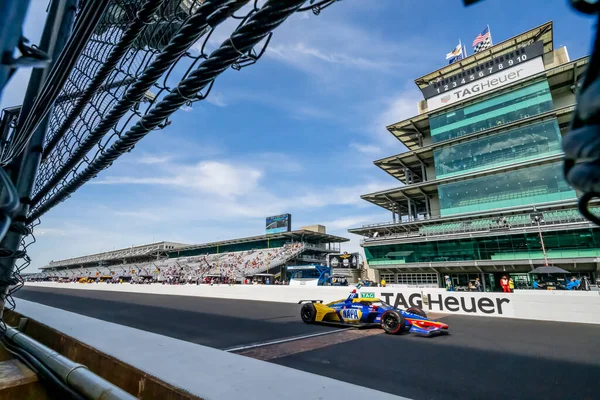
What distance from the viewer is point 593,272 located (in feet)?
81.3

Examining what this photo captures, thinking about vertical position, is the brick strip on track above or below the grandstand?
below

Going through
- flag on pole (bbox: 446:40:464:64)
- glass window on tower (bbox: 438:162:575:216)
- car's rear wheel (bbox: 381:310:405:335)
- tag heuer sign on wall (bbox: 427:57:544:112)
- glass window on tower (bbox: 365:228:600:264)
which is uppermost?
flag on pole (bbox: 446:40:464:64)

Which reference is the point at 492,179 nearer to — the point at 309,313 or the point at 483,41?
the point at 483,41

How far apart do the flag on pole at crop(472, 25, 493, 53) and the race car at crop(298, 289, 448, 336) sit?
125ft

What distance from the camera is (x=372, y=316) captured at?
358 inches

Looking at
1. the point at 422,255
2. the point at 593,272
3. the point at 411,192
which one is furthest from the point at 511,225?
the point at 411,192

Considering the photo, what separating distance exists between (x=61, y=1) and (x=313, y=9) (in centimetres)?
194

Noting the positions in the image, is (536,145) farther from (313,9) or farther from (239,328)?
(313,9)

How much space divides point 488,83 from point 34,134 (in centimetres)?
3809

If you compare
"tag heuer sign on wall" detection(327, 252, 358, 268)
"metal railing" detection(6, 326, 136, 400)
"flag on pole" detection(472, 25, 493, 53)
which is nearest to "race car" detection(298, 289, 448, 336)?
"metal railing" detection(6, 326, 136, 400)

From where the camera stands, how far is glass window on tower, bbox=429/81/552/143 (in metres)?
29.2

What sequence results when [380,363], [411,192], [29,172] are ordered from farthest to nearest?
1. [411,192]
2. [380,363]
3. [29,172]

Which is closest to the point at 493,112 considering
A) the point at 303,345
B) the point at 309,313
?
the point at 309,313

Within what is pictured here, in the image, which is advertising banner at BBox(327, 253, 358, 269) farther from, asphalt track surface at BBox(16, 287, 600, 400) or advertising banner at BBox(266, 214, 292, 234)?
advertising banner at BBox(266, 214, 292, 234)
